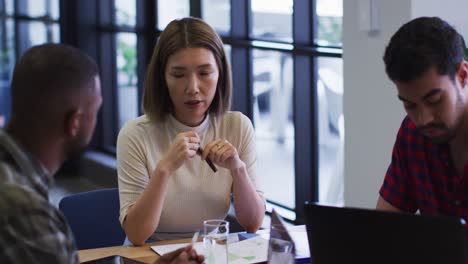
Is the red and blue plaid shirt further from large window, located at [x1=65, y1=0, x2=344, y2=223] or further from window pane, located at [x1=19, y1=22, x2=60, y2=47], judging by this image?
window pane, located at [x1=19, y1=22, x2=60, y2=47]

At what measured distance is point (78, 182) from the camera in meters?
6.58

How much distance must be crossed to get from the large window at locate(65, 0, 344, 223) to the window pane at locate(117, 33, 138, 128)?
973 millimetres

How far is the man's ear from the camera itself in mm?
1446

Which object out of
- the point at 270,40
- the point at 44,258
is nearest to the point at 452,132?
the point at 44,258

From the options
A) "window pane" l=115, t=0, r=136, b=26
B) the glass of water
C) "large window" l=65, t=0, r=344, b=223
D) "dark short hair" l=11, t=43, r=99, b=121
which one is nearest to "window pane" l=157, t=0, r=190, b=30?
"large window" l=65, t=0, r=344, b=223

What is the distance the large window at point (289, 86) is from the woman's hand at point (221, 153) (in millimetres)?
1321

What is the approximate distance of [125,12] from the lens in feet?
20.1

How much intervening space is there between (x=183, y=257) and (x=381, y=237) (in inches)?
17.3

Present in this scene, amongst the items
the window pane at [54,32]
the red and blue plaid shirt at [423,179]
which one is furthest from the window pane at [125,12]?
the red and blue plaid shirt at [423,179]

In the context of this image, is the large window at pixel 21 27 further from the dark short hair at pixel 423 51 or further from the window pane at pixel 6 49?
the dark short hair at pixel 423 51

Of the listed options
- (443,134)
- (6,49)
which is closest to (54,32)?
(6,49)

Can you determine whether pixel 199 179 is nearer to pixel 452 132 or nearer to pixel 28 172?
pixel 452 132

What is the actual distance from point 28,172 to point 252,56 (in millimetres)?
3068

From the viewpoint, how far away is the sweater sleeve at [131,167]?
2.46 meters
